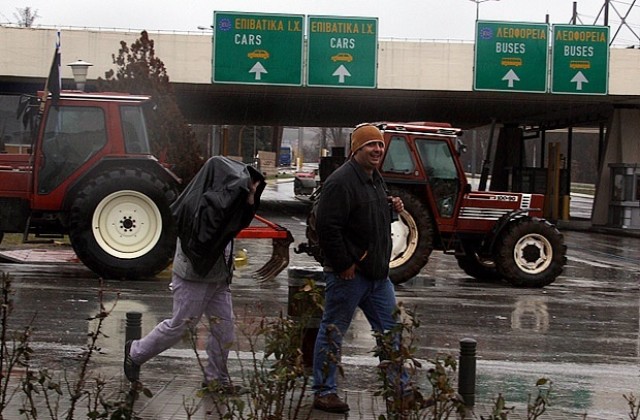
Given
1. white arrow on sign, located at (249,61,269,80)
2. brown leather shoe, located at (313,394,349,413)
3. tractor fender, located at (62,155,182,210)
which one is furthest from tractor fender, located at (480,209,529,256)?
white arrow on sign, located at (249,61,269,80)

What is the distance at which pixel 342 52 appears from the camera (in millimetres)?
32969

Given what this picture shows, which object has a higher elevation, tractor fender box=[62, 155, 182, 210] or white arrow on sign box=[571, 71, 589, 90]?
white arrow on sign box=[571, 71, 589, 90]

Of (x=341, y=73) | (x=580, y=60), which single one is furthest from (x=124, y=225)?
(x=580, y=60)

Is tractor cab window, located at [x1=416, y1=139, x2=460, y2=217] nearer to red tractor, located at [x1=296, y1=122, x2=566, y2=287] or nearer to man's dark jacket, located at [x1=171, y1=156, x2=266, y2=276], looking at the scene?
red tractor, located at [x1=296, y1=122, x2=566, y2=287]

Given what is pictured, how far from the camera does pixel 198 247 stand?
7957 mm

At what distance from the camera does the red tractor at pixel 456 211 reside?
17.0m

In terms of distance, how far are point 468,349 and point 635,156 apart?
1274 inches

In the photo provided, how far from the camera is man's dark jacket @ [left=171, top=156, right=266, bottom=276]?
26.0 ft

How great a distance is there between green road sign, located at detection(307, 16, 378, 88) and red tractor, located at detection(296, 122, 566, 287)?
15.5 metres

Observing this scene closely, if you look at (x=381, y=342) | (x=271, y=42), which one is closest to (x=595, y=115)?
(x=271, y=42)

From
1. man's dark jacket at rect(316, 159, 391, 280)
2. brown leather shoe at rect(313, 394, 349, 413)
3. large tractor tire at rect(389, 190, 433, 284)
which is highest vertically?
man's dark jacket at rect(316, 159, 391, 280)

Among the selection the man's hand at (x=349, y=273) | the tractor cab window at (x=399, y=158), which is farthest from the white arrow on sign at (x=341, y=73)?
the man's hand at (x=349, y=273)

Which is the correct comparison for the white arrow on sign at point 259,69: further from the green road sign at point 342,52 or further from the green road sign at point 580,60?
the green road sign at point 580,60

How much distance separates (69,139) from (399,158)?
4.85 metres
